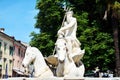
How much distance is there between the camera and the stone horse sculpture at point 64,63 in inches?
495

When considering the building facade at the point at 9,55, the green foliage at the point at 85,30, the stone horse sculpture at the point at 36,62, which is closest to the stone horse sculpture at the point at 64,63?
the stone horse sculpture at the point at 36,62

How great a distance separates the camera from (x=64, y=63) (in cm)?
1288

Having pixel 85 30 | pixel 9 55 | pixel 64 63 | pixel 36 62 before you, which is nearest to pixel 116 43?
pixel 85 30

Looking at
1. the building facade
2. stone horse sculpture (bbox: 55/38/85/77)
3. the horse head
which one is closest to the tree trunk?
stone horse sculpture (bbox: 55/38/85/77)

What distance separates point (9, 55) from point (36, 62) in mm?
57210

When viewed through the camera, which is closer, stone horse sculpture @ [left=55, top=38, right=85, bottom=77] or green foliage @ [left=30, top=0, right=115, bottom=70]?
stone horse sculpture @ [left=55, top=38, right=85, bottom=77]

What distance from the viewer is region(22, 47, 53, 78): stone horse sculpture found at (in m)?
12.5

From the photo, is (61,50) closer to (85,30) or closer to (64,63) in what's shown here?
(64,63)

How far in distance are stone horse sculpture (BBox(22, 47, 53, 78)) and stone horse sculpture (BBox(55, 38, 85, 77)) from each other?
46 centimetres

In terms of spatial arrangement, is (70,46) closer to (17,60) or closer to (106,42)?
(106,42)

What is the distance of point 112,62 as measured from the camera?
109ft

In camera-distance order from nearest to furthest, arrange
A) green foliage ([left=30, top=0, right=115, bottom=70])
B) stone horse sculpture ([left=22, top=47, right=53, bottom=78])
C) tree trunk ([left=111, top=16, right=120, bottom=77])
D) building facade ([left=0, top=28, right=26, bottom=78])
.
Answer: stone horse sculpture ([left=22, top=47, right=53, bottom=78])
tree trunk ([left=111, top=16, right=120, bottom=77])
green foliage ([left=30, top=0, right=115, bottom=70])
building facade ([left=0, top=28, right=26, bottom=78])

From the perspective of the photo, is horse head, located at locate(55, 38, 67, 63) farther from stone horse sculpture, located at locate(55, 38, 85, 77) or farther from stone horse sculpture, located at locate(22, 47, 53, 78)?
stone horse sculpture, located at locate(22, 47, 53, 78)

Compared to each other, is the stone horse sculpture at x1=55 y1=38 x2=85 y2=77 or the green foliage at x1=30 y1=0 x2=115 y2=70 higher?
the green foliage at x1=30 y1=0 x2=115 y2=70
